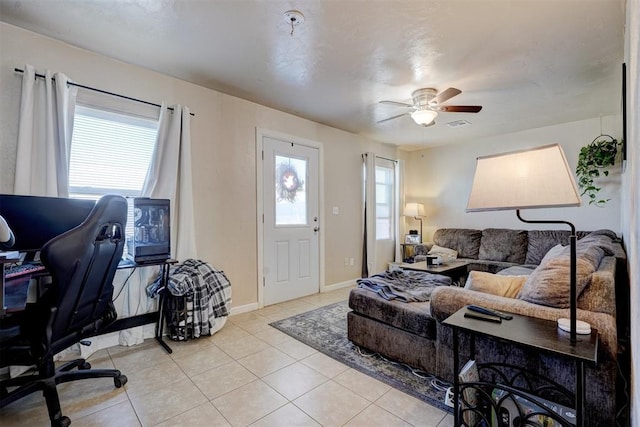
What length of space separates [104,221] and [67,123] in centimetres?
122

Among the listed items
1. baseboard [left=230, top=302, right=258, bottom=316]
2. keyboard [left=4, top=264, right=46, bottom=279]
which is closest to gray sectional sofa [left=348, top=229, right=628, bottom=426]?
baseboard [left=230, top=302, right=258, bottom=316]

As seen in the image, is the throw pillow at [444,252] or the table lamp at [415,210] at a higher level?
the table lamp at [415,210]

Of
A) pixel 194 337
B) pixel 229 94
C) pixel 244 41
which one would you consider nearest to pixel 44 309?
pixel 194 337

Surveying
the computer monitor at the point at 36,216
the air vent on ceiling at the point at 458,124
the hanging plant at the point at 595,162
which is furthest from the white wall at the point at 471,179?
the computer monitor at the point at 36,216

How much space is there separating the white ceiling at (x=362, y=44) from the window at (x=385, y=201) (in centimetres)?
200

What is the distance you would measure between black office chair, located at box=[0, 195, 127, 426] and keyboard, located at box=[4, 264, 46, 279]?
8.1 inches

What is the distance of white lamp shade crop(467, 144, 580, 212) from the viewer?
3.92ft

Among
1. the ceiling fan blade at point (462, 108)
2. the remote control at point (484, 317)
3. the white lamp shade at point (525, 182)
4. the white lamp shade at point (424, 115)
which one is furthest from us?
the white lamp shade at point (424, 115)

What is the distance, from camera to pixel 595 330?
1275 millimetres

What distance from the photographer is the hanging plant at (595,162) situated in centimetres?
364

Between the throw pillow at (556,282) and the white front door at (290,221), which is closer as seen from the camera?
the throw pillow at (556,282)

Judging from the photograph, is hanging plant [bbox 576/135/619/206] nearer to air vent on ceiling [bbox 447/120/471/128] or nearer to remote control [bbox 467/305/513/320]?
air vent on ceiling [bbox 447/120/471/128]

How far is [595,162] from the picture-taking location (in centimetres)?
370

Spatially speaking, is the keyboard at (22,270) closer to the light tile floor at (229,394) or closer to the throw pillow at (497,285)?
the light tile floor at (229,394)
